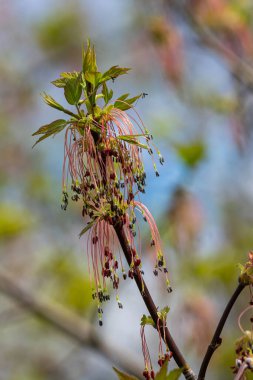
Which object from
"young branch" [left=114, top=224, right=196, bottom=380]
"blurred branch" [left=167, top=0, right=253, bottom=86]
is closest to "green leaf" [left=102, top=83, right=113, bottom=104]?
"young branch" [left=114, top=224, right=196, bottom=380]

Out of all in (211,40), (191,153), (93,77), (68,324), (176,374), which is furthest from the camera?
(211,40)

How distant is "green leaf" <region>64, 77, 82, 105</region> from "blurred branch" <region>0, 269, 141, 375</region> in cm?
279

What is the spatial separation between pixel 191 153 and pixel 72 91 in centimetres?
277

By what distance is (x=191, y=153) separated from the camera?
4.61 m

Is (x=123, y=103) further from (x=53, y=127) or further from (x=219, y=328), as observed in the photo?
(x=219, y=328)

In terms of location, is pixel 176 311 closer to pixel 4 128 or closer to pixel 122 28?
pixel 4 128

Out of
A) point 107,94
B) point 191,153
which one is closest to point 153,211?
point 191,153

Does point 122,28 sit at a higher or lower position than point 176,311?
higher

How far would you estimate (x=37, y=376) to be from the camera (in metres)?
7.22

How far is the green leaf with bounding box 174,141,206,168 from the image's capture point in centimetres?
461

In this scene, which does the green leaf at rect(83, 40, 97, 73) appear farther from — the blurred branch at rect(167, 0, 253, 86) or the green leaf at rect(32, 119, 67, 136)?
the blurred branch at rect(167, 0, 253, 86)

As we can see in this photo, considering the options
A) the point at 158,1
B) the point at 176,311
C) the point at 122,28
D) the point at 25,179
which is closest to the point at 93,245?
the point at 176,311

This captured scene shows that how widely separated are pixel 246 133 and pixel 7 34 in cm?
427

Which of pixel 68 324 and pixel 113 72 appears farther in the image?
pixel 68 324
